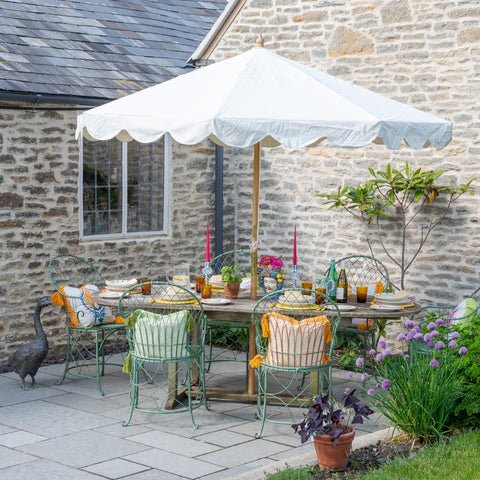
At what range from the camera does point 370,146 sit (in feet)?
28.2

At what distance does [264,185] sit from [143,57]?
220 cm

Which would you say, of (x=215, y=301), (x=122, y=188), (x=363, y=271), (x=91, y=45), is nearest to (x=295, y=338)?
(x=215, y=301)

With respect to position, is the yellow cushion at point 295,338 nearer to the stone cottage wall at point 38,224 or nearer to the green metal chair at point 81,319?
the green metal chair at point 81,319

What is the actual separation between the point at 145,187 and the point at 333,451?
5443mm

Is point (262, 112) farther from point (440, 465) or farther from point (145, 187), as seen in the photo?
point (145, 187)

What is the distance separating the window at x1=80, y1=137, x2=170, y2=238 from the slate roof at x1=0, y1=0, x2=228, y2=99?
738 mm

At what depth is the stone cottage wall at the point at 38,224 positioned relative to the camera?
7949 mm

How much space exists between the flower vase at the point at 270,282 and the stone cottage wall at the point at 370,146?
6.97 feet

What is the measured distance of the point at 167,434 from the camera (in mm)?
5801

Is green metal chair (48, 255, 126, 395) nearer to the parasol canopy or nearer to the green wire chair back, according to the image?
the parasol canopy

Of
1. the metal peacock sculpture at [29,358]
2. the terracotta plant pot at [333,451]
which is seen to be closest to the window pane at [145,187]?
the metal peacock sculpture at [29,358]

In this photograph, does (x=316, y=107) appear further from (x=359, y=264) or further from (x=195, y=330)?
(x=359, y=264)

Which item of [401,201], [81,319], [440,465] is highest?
[401,201]

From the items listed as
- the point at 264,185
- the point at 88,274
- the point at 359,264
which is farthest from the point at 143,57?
the point at 359,264
